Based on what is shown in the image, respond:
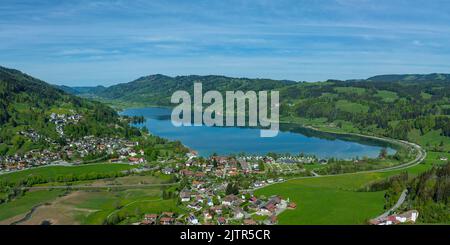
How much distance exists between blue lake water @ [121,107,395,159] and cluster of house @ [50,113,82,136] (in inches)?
284

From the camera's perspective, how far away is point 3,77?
46750 mm

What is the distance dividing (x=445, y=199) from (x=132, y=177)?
44.7 feet

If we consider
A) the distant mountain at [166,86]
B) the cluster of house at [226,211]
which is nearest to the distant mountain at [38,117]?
the cluster of house at [226,211]

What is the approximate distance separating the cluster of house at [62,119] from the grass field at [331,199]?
23204 millimetres

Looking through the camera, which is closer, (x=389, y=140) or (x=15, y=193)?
(x=15, y=193)

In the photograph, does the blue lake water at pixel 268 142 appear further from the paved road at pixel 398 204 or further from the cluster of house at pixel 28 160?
the paved road at pixel 398 204

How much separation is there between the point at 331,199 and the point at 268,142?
63.7ft

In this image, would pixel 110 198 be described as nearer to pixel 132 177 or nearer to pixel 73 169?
pixel 132 177

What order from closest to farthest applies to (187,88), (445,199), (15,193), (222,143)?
(445,199)
(15,193)
(222,143)
(187,88)

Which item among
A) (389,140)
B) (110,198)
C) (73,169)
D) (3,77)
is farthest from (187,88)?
(110,198)

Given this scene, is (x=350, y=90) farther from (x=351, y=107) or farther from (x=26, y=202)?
(x=26, y=202)

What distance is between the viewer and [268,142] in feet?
114

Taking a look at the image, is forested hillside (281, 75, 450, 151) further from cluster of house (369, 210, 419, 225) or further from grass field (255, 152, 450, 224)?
cluster of house (369, 210, 419, 225)

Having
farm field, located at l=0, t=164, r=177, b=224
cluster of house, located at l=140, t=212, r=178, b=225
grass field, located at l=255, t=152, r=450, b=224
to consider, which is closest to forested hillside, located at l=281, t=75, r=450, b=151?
grass field, located at l=255, t=152, r=450, b=224
